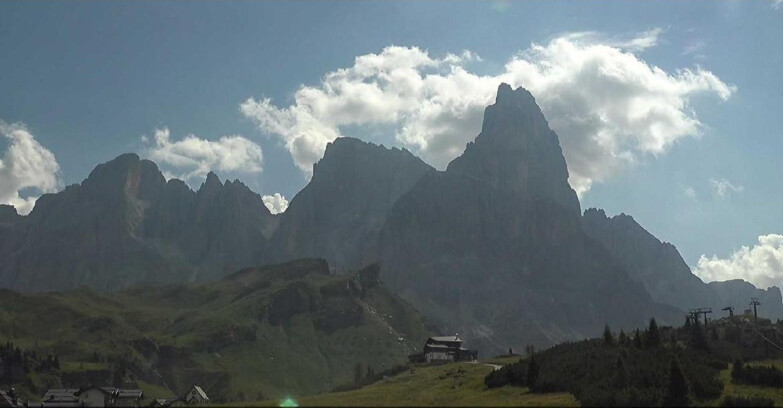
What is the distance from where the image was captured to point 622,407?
275 feet

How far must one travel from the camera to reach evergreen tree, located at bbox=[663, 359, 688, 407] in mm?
86562

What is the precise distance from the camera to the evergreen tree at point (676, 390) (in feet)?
284

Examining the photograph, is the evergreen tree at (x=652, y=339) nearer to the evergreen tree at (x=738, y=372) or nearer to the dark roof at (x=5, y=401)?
the evergreen tree at (x=738, y=372)

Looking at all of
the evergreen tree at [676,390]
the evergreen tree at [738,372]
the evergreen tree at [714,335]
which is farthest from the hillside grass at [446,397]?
the evergreen tree at [714,335]

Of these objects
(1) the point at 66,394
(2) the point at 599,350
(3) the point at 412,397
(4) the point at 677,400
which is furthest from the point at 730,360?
(1) the point at 66,394

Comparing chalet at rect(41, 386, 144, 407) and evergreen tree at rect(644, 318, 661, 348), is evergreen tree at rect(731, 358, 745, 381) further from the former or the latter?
chalet at rect(41, 386, 144, 407)

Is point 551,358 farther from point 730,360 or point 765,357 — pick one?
point 765,357

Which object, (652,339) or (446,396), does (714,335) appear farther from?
(446,396)

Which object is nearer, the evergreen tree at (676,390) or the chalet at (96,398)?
the evergreen tree at (676,390)

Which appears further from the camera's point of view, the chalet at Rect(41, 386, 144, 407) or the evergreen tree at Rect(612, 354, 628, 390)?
the chalet at Rect(41, 386, 144, 407)

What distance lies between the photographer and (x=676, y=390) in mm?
87688

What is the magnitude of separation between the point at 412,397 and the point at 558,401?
740 inches

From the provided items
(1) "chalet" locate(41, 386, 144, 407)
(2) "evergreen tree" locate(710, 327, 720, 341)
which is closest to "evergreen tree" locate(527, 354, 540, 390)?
(1) "chalet" locate(41, 386, 144, 407)

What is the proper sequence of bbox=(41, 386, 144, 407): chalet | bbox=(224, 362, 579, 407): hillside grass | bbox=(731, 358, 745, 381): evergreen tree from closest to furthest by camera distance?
1. bbox=(224, 362, 579, 407): hillside grass
2. bbox=(731, 358, 745, 381): evergreen tree
3. bbox=(41, 386, 144, 407): chalet
